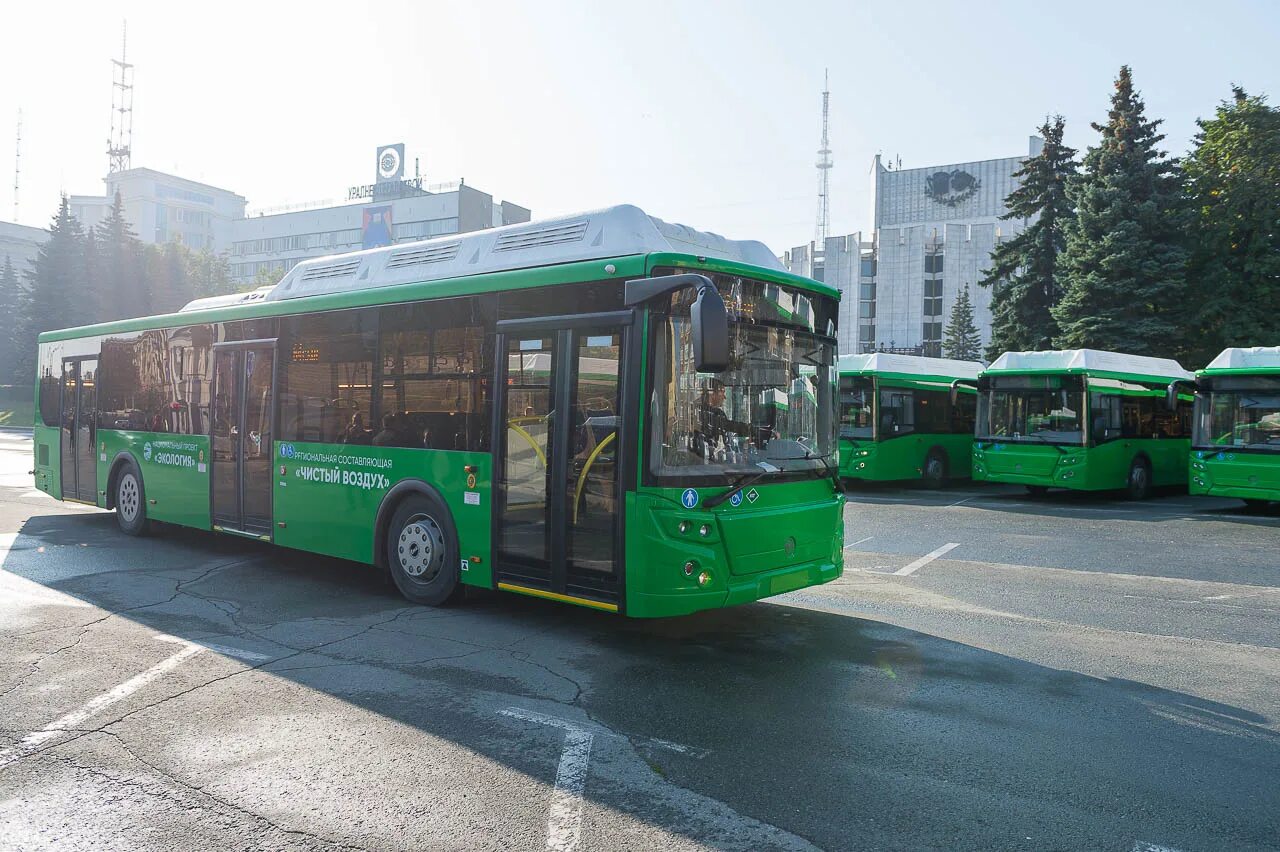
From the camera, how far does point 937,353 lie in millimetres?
95000

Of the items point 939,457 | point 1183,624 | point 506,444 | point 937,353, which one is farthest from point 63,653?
point 937,353

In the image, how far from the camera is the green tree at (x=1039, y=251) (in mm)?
35844

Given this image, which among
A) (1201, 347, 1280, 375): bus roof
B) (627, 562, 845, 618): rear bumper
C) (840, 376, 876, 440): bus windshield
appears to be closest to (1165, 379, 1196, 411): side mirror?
(1201, 347, 1280, 375): bus roof

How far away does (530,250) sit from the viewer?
7895 millimetres

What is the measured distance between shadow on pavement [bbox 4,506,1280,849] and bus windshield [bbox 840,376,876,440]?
13808 mm

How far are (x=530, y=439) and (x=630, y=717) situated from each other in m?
2.59

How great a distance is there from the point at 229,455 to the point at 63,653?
3.97m

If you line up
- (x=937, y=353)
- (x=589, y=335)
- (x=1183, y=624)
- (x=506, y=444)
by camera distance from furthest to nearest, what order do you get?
(x=937, y=353), (x=1183, y=624), (x=506, y=444), (x=589, y=335)

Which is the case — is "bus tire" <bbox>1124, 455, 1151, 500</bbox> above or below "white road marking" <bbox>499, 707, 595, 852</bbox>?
above

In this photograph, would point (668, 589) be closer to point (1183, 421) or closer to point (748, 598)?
point (748, 598)

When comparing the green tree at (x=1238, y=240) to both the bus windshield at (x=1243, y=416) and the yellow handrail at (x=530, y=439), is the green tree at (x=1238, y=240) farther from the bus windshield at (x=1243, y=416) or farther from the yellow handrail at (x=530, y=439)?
the yellow handrail at (x=530, y=439)

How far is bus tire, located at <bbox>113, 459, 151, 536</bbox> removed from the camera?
12.0 m

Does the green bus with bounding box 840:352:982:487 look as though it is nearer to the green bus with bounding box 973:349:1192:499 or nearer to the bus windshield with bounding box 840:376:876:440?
the bus windshield with bounding box 840:376:876:440

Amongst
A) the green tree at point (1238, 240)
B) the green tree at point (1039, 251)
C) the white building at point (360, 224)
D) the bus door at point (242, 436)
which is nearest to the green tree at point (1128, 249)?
the green tree at point (1238, 240)
